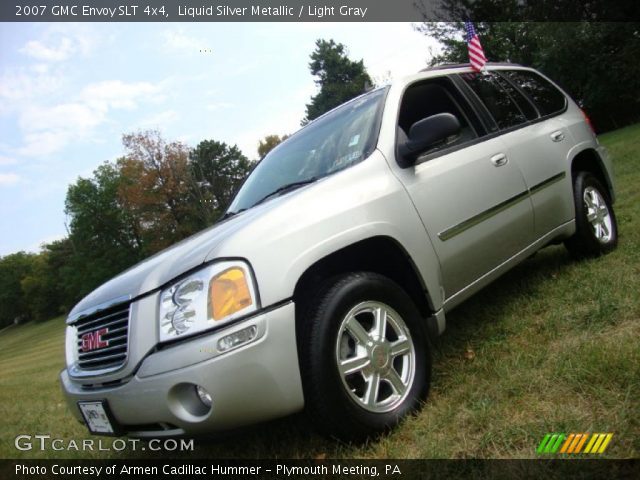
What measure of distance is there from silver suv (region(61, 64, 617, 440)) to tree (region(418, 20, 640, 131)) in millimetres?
29531

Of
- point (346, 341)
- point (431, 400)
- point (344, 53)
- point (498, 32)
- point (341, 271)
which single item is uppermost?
point (344, 53)

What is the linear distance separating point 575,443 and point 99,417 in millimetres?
2071

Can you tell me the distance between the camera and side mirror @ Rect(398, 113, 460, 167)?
254 cm

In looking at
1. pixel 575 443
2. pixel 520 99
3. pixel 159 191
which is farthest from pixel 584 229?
pixel 159 191

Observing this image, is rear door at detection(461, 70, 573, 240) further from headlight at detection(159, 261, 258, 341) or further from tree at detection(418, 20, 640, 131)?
tree at detection(418, 20, 640, 131)

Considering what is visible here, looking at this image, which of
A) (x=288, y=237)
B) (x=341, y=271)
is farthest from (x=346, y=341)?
(x=288, y=237)

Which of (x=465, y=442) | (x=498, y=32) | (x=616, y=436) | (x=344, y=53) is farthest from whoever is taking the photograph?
(x=344, y=53)

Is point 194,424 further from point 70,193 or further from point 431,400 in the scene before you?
point 70,193

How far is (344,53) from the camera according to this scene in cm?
5569

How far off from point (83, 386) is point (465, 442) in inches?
72.7

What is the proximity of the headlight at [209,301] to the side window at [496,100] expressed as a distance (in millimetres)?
2525

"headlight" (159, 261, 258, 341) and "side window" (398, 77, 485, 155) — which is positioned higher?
"side window" (398, 77, 485, 155)

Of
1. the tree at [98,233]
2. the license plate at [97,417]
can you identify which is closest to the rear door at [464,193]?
the license plate at [97,417]

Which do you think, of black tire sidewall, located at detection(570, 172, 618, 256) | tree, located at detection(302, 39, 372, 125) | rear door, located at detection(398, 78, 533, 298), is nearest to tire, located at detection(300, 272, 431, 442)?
rear door, located at detection(398, 78, 533, 298)
